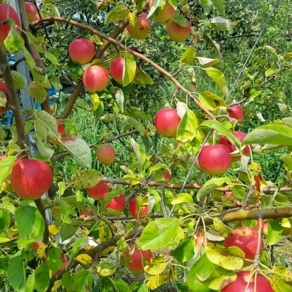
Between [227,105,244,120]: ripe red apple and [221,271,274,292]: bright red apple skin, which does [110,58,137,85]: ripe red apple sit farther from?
[221,271,274,292]: bright red apple skin

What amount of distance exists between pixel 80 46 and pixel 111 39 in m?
0.13

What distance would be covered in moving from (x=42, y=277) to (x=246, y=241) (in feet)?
1.58

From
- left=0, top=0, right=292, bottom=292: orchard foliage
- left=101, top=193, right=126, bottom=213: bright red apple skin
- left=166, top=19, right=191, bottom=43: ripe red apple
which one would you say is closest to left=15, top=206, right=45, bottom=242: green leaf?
left=0, top=0, right=292, bottom=292: orchard foliage

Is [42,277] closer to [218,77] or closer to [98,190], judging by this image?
[98,190]

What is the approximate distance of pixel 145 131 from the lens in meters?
1.02

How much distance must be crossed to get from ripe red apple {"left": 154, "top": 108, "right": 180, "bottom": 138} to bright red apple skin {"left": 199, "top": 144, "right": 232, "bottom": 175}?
10 centimetres

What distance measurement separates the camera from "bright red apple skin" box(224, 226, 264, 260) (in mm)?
504

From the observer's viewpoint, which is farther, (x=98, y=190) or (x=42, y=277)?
(x=98, y=190)

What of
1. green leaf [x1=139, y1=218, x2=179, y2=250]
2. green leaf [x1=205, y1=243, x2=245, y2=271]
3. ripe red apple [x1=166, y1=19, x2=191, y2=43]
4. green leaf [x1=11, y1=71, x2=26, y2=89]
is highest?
ripe red apple [x1=166, y1=19, x2=191, y2=43]

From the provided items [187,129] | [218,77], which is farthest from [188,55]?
[187,129]

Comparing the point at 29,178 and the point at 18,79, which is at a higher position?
the point at 18,79

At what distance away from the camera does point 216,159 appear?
630 mm

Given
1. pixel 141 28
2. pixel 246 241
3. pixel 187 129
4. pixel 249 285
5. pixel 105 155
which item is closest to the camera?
pixel 249 285

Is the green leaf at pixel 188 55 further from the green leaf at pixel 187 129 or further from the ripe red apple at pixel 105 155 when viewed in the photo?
the ripe red apple at pixel 105 155
